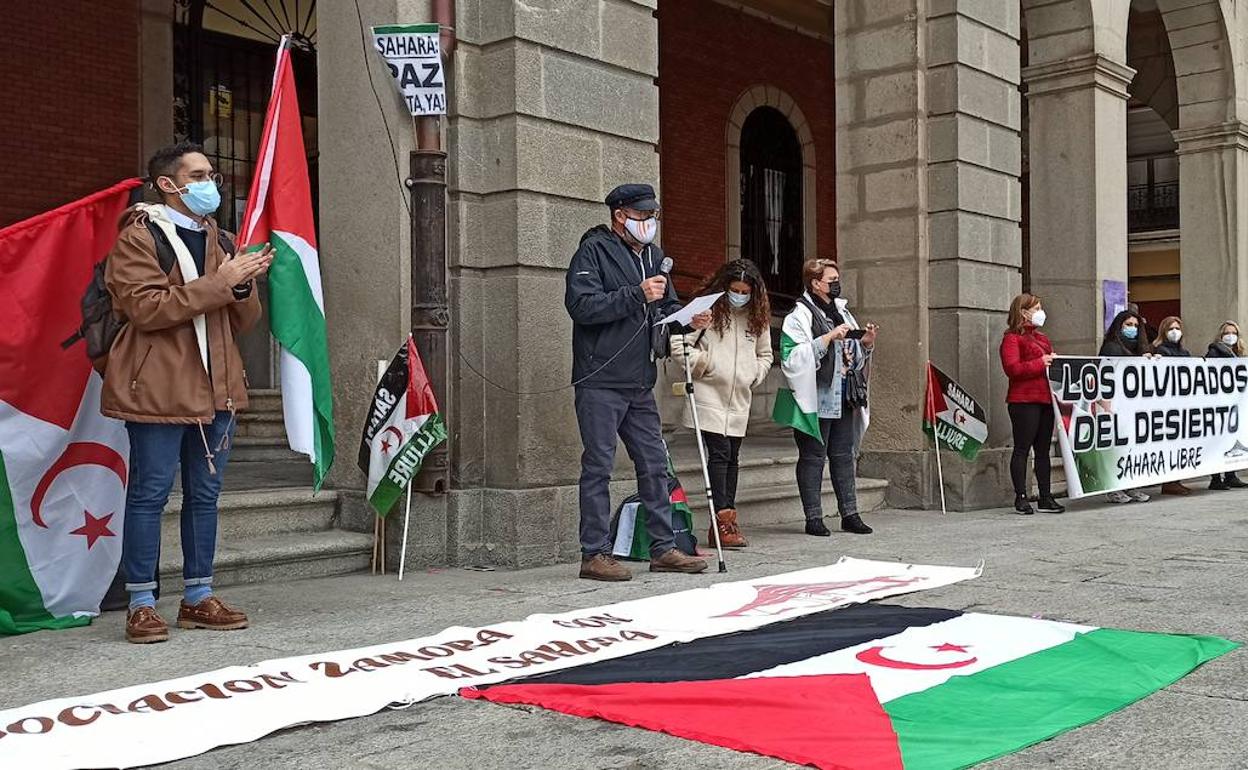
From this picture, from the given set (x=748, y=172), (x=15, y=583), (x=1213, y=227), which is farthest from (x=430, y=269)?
(x=1213, y=227)

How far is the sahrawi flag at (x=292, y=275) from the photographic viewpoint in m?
5.62

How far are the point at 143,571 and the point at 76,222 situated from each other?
1.57 meters

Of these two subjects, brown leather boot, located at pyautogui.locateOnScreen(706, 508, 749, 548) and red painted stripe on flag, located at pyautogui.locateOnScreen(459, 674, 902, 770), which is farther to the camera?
brown leather boot, located at pyautogui.locateOnScreen(706, 508, 749, 548)

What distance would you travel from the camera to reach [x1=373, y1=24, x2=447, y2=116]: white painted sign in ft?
22.7

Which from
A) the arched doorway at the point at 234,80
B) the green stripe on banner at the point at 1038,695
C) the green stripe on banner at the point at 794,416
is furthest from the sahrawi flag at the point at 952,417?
the arched doorway at the point at 234,80

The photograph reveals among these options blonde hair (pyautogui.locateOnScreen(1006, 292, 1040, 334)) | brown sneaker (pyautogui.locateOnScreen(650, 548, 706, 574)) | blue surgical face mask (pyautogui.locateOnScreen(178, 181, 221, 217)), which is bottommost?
brown sneaker (pyautogui.locateOnScreen(650, 548, 706, 574))

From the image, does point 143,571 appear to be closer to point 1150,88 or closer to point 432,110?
point 432,110

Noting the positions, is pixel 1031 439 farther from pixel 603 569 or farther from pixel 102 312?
pixel 102 312

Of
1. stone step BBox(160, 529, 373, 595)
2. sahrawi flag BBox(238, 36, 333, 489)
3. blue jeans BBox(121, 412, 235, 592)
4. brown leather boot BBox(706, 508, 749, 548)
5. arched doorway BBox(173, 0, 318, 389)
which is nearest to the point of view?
blue jeans BBox(121, 412, 235, 592)

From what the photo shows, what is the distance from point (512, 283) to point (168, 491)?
8.25 ft

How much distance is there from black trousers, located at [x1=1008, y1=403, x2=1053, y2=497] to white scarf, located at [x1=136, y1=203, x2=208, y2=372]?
6951 millimetres

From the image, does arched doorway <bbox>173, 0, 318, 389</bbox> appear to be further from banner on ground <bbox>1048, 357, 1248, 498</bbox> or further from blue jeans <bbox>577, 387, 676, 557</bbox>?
banner on ground <bbox>1048, 357, 1248, 498</bbox>

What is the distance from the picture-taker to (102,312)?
5.14 m

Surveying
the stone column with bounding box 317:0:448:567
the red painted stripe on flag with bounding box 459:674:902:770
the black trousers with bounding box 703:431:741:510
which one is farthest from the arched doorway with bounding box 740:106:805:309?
the red painted stripe on flag with bounding box 459:674:902:770
